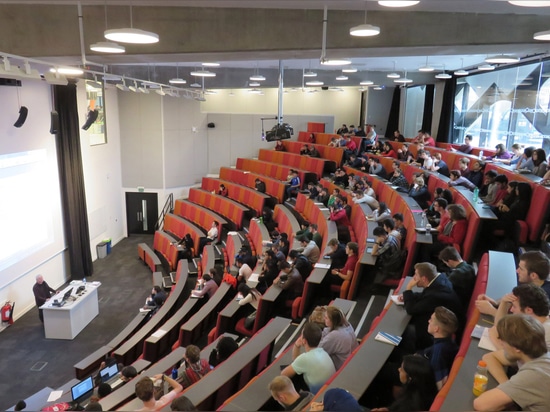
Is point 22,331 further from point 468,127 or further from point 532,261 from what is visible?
point 468,127

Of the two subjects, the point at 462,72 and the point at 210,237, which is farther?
the point at 462,72

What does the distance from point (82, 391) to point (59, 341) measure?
115 inches

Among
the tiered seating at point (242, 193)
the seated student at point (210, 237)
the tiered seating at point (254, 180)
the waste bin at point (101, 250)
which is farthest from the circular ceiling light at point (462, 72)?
the waste bin at point (101, 250)

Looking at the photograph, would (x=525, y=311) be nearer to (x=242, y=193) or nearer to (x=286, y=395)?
(x=286, y=395)

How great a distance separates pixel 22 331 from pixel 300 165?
284 inches

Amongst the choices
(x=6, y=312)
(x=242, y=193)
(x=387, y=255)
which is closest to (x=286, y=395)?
(x=387, y=255)

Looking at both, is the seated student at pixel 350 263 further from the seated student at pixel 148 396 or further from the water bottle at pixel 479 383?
the water bottle at pixel 479 383

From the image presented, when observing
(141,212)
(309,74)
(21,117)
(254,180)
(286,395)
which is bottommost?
(141,212)

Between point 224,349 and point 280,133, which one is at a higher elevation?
point 280,133

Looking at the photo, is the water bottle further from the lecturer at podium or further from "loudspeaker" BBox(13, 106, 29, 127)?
"loudspeaker" BBox(13, 106, 29, 127)

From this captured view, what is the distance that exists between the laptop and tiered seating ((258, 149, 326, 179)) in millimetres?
7008

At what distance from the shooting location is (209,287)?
24.1 ft

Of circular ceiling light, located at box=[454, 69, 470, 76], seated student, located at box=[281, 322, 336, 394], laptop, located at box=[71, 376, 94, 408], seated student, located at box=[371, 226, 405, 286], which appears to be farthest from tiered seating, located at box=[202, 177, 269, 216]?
seated student, located at box=[281, 322, 336, 394]

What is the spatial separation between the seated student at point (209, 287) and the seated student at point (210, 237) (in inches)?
99.2
